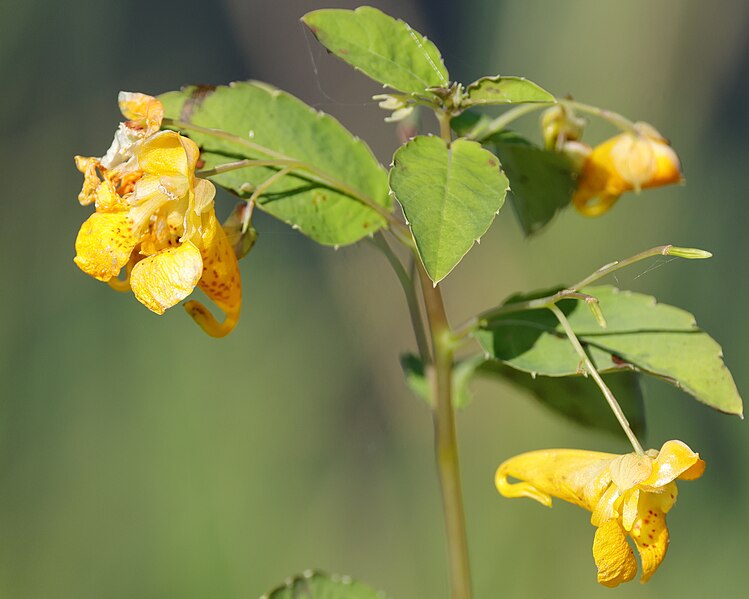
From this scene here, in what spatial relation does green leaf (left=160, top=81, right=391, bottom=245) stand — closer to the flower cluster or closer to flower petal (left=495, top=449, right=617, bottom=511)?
the flower cluster

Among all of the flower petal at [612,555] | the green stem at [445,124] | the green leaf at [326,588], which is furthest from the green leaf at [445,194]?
the green leaf at [326,588]

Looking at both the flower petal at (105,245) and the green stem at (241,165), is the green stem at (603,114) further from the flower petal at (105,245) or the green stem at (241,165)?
the flower petal at (105,245)

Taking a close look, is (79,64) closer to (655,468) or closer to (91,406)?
(91,406)

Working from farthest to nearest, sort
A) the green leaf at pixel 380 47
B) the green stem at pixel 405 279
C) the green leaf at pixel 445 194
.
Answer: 1. the green stem at pixel 405 279
2. the green leaf at pixel 380 47
3. the green leaf at pixel 445 194

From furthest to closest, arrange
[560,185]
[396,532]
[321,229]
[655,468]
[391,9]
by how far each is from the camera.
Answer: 1. [391,9]
2. [396,532]
3. [560,185]
4. [321,229]
5. [655,468]

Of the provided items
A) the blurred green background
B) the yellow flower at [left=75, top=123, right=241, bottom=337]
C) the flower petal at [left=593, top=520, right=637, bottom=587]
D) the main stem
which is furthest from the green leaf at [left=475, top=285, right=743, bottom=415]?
the blurred green background

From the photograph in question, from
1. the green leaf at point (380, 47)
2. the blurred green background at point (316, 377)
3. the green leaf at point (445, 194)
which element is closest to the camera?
the green leaf at point (445, 194)

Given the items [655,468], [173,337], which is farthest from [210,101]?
[173,337]
